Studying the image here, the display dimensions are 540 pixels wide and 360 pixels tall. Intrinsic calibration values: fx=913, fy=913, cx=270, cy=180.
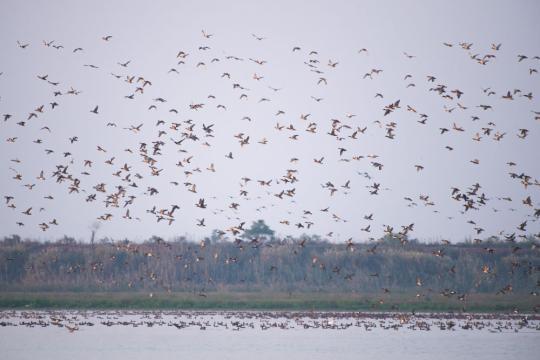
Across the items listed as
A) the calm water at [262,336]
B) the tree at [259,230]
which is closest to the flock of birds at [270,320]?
the calm water at [262,336]

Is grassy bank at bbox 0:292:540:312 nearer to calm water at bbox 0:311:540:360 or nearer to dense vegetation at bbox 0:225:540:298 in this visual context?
dense vegetation at bbox 0:225:540:298

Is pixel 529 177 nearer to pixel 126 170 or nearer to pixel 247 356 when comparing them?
pixel 247 356

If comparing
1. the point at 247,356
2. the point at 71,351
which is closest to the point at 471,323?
the point at 247,356

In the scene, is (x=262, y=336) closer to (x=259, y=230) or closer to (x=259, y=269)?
(x=259, y=269)

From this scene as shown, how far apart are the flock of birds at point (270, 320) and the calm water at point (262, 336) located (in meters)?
0.06

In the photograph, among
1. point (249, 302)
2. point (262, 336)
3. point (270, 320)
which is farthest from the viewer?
point (249, 302)

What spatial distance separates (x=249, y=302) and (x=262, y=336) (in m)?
20.3

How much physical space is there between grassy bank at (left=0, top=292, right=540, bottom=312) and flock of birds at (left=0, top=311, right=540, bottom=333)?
145 inches

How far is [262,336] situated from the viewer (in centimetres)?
4422

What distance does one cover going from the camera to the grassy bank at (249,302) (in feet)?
204

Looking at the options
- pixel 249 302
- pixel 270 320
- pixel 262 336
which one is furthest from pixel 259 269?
pixel 262 336

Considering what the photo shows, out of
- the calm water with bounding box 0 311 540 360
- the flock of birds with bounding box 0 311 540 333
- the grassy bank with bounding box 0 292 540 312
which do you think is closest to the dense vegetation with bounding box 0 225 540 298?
the grassy bank with bounding box 0 292 540 312

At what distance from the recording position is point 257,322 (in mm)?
51375

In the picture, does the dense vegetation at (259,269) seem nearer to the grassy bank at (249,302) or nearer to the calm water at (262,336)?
the grassy bank at (249,302)
